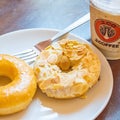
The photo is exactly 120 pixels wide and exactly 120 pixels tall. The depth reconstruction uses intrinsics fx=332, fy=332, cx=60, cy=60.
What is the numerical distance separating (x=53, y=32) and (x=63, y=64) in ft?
0.55

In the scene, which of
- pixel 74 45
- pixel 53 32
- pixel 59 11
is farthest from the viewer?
pixel 59 11

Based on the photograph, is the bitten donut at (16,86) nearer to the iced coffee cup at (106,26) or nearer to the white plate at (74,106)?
the white plate at (74,106)

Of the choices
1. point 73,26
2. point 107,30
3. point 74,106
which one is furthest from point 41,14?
point 74,106

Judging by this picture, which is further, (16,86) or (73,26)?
(73,26)

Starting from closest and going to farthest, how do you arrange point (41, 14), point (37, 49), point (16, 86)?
point (16, 86) → point (37, 49) → point (41, 14)

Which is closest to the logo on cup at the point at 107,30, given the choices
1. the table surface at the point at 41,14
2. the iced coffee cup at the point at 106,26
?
the iced coffee cup at the point at 106,26

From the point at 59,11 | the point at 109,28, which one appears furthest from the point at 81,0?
the point at 109,28

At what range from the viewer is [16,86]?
2.40ft

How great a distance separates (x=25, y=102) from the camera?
2.37 feet

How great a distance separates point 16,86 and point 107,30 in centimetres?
27

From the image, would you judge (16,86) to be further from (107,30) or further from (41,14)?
(41,14)

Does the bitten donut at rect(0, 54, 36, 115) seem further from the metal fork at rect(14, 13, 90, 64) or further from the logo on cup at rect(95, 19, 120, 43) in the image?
the logo on cup at rect(95, 19, 120, 43)

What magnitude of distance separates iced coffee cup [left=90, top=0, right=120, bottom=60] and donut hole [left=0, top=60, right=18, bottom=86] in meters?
0.23

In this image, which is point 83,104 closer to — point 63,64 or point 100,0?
point 63,64
